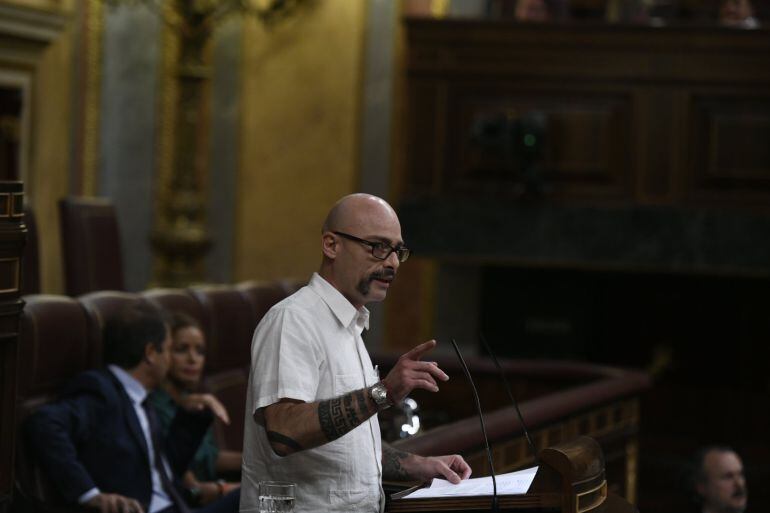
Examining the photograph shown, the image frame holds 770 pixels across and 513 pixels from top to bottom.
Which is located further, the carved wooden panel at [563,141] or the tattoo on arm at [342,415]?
the carved wooden panel at [563,141]

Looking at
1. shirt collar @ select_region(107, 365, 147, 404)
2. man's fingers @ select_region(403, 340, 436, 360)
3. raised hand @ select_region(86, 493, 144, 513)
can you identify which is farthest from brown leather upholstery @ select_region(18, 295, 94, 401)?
man's fingers @ select_region(403, 340, 436, 360)

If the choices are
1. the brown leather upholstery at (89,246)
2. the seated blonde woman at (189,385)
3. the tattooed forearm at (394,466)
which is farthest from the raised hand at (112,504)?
the brown leather upholstery at (89,246)

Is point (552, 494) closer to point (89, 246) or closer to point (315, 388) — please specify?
point (315, 388)

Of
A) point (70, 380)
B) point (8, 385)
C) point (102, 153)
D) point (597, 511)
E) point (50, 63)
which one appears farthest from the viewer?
point (102, 153)

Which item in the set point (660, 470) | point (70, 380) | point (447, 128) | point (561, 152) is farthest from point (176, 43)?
point (70, 380)

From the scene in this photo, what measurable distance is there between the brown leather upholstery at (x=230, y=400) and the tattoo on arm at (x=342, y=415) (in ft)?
7.59

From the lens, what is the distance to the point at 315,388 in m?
2.30

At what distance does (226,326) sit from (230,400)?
11.1 inches

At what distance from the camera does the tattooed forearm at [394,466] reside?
2.52 meters

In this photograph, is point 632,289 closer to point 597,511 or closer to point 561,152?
point 561,152

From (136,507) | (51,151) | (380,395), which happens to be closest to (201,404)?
(136,507)

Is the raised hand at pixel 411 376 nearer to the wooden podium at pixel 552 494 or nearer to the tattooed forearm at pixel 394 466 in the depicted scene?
the wooden podium at pixel 552 494

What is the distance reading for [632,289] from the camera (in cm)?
728

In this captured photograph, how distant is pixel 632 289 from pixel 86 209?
123 inches
